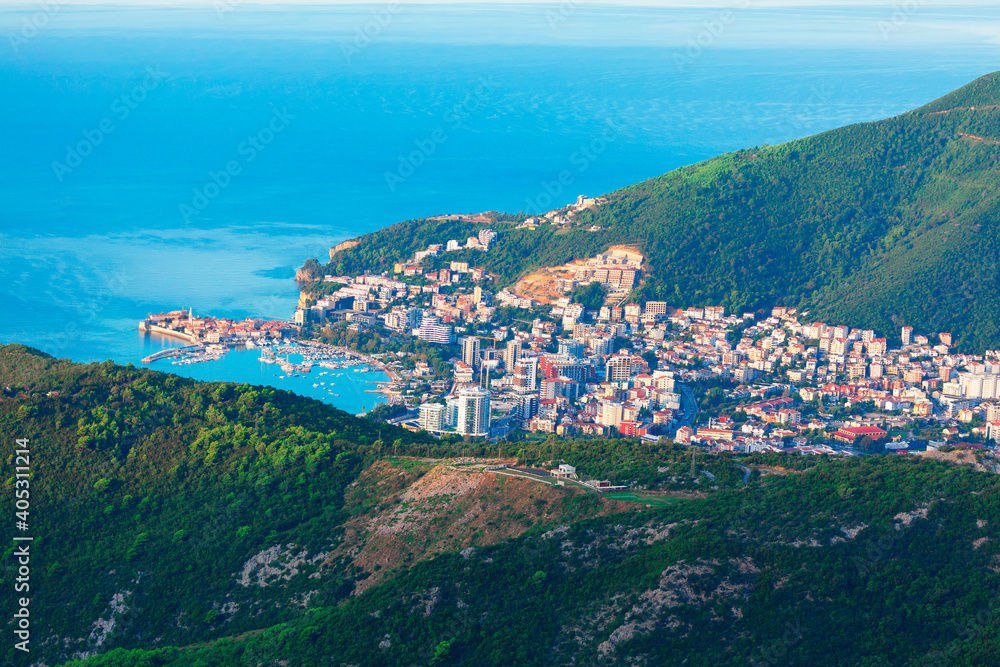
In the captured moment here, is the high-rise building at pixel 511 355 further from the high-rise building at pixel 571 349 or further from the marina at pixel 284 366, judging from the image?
the marina at pixel 284 366

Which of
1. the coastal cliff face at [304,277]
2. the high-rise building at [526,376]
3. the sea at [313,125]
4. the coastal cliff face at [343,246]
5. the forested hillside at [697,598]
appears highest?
the sea at [313,125]

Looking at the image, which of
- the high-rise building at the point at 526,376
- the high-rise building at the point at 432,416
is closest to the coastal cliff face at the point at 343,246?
the high-rise building at the point at 526,376

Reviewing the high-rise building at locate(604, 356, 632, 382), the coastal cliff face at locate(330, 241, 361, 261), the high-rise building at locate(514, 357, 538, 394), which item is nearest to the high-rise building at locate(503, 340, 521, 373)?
the high-rise building at locate(514, 357, 538, 394)

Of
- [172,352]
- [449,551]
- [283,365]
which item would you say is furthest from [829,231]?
[449,551]

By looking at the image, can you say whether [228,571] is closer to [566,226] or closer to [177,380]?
[177,380]

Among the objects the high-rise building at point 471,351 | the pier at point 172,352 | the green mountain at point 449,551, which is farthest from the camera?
the high-rise building at point 471,351

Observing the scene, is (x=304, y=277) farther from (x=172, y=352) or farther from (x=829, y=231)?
(x=829, y=231)

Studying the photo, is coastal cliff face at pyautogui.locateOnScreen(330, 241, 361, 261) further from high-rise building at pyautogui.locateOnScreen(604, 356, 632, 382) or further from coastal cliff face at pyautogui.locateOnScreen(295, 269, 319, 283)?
high-rise building at pyautogui.locateOnScreen(604, 356, 632, 382)
